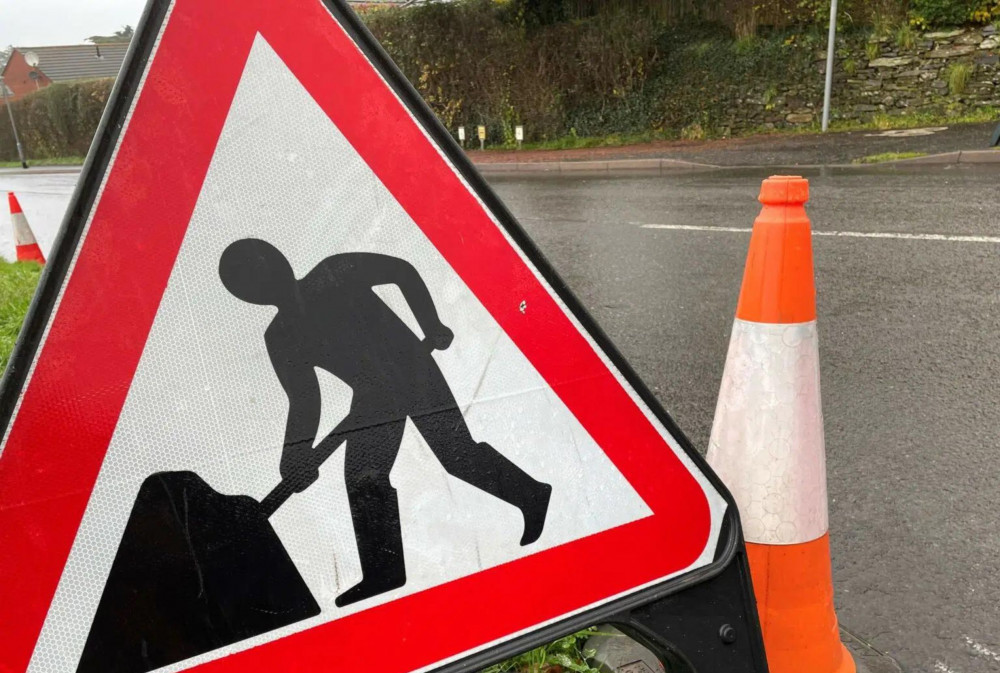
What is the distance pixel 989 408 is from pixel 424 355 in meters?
3.27

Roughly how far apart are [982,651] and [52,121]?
1479 cm

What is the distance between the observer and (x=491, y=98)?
19750mm

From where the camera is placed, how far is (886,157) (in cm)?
1112

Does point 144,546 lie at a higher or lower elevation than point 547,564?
higher

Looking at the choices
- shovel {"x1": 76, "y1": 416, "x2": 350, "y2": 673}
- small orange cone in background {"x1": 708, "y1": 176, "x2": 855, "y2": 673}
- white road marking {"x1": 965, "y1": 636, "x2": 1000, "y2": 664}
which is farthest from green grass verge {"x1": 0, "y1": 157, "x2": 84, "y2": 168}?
white road marking {"x1": 965, "y1": 636, "x2": 1000, "y2": 664}

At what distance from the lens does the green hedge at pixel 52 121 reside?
28.5 ft

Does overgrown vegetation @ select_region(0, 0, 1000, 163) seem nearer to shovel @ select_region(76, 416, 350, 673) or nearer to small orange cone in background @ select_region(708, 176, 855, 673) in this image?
small orange cone in background @ select_region(708, 176, 855, 673)

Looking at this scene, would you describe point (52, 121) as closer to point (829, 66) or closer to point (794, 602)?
point (829, 66)

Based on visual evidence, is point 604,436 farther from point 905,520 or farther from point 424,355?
point 905,520

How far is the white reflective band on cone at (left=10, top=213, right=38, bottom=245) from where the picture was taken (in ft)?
26.8

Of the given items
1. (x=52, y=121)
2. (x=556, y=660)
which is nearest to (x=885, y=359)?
(x=556, y=660)

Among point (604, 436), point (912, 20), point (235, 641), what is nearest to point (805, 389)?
point (604, 436)

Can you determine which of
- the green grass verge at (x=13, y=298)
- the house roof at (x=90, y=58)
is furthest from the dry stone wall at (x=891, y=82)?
the green grass verge at (x=13, y=298)

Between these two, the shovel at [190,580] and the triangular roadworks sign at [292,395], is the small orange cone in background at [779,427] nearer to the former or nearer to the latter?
the triangular roadworks sign at [292,395]
